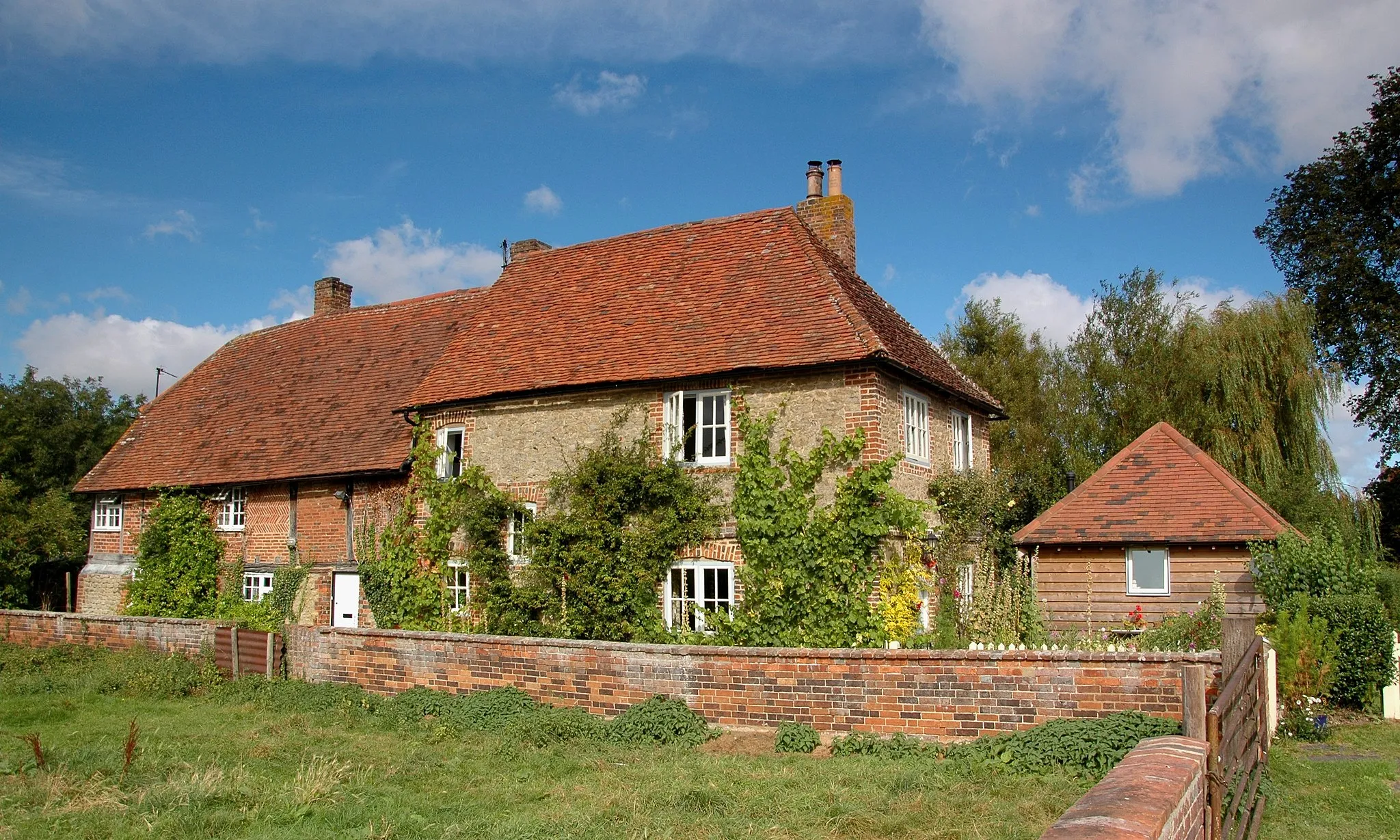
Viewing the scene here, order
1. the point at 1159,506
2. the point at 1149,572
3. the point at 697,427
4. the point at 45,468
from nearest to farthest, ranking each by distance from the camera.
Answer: the point at 697,427
the point at 1149,572
the point at 1159,506
the point at 45,468

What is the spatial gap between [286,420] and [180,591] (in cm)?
452

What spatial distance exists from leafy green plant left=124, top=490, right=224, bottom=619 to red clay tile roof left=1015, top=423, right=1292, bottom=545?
1784 centimetres

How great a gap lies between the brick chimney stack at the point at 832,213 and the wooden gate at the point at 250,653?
12.5 m

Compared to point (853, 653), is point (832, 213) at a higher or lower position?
higher

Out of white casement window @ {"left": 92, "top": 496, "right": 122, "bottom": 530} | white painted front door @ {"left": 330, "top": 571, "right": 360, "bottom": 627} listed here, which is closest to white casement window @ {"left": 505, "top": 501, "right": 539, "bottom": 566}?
white painted front door @ {"left": 330, "top": 571, "right": 360, "bottom": 627}

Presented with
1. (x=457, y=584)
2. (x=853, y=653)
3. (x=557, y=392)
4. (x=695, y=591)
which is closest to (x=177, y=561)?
(x=457, y=584)

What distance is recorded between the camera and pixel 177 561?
76.9 ft

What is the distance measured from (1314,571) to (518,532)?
42.0ft

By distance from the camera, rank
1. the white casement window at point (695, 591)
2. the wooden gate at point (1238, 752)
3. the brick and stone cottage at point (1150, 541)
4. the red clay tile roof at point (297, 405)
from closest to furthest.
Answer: the wooden gate at point (1238, 752) < the white casement window at point (695, 591) < the brick and stone cottage at point (1150, 541) < the red clay tile roof at point (297, 405)

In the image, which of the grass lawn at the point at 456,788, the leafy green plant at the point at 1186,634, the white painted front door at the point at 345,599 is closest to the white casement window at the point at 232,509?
the white painted front door at the point at 345,599

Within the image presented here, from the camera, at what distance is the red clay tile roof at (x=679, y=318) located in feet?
55.2

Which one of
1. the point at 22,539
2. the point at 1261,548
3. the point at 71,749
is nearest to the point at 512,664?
the point at 71,749

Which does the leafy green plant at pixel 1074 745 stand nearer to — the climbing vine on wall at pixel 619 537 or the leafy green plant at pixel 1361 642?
the leafy green plant at pixel 1361 642

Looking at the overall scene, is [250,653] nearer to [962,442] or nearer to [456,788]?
[456,788]
